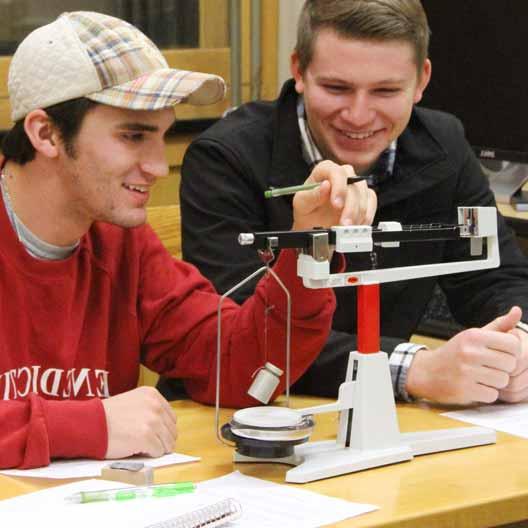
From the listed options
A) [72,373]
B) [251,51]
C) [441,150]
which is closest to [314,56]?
[441,150]

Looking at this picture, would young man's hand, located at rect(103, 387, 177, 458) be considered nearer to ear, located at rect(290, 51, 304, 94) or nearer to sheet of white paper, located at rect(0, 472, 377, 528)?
sheet of white paper, located at rect(0, 472, 377, 528)

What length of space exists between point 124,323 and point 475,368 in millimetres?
602

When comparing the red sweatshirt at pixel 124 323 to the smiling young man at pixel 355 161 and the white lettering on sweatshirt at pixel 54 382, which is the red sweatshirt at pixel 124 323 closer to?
the white lettering on sweatshirt at pixel 54 382

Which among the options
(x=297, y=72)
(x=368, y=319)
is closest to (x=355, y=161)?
(x=297, y=72)

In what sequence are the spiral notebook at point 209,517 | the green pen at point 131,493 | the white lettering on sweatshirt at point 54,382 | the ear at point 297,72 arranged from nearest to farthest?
the spiral notebook at point 209,517 → the green pen at point 131,493 → the white lettering on sweatshirt at point 54,382 → the ear at point 297,72

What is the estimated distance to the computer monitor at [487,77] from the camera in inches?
131

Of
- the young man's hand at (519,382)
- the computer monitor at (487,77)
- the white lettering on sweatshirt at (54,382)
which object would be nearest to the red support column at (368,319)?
the young man's hand at (519,382)

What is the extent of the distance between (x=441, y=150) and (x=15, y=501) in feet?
4.51

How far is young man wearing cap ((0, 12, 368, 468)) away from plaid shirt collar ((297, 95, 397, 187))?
44 centimetres

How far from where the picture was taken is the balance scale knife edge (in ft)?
5.39

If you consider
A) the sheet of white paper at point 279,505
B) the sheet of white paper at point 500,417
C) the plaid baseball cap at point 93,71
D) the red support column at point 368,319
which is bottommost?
the sheet of white paper at point 500,417

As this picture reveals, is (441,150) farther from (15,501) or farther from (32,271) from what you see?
(15,501)

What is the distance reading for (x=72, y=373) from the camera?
1986 millimetres

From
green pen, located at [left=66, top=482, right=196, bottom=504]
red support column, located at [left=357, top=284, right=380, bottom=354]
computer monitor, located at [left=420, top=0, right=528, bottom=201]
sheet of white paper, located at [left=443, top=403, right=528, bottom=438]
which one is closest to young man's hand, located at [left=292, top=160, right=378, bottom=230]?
red support column, located at [left=357, top=284, right=380, bottom=354]
